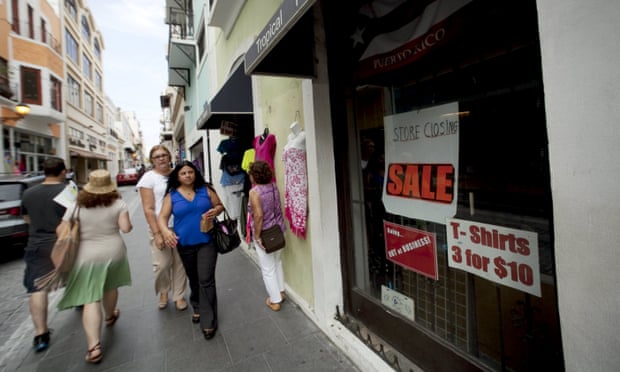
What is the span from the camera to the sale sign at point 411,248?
2.09m

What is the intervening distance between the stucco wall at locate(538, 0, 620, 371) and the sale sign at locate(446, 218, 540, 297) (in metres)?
0.36

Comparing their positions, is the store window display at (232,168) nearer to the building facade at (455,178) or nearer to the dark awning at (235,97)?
the dark awning at (235,97)

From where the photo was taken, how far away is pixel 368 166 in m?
2.66

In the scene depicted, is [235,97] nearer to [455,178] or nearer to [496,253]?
[455,178]

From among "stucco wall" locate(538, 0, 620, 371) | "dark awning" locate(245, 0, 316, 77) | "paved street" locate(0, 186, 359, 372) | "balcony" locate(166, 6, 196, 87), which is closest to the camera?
"stucco wall" locate(538, 0, 620, 371)

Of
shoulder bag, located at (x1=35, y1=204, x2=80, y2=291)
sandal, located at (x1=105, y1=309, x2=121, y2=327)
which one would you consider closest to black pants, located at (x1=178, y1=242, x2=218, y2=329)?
shoulder bag, located at (x1=35, y1=204, x2=80, y2=291)

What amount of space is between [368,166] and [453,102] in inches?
37.8

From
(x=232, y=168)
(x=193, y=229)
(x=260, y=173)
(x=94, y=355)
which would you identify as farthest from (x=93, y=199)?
(x=232, y=168)

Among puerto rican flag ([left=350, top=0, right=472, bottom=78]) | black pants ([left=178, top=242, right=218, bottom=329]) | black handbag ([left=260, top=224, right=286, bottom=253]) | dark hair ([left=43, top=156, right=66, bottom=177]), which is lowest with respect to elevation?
black pants ([left=178, top=242, right=218, bottom=329])

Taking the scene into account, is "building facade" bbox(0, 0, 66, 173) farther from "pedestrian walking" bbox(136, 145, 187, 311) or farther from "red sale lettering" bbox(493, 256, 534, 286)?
"red sale lettering" bbox(493, 256, 534, 286)

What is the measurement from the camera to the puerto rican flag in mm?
1792

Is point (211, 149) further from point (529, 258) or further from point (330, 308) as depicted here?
point (529, 258)

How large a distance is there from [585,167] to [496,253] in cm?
74

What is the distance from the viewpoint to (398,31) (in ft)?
6.94
